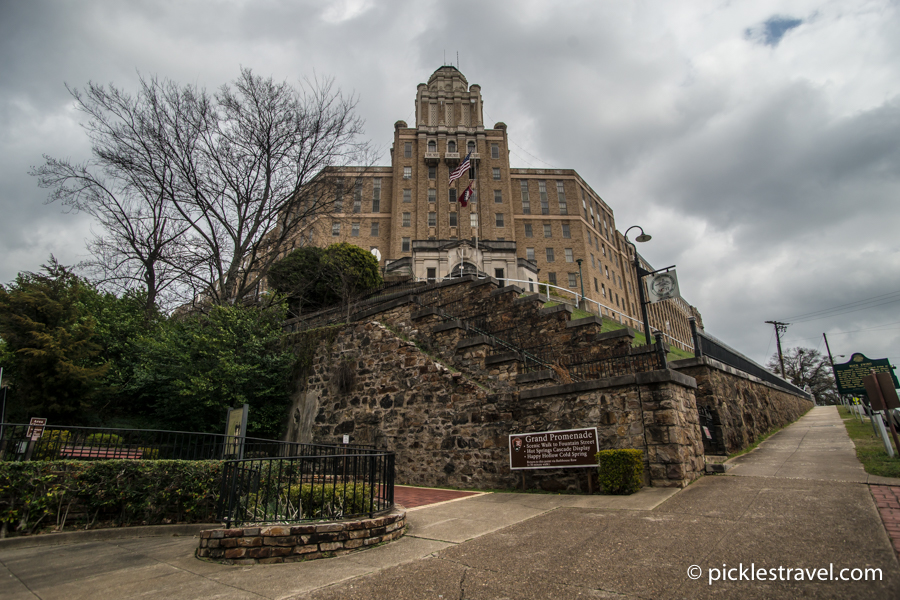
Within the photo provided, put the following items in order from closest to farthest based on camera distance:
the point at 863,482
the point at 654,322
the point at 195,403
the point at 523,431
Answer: the point at 863,482 < the point at 523,431 < the point at 195,403 < the point at 654,322

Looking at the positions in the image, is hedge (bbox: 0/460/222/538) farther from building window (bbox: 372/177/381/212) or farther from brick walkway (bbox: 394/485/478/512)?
building window (bbox: 372/177/381/212)

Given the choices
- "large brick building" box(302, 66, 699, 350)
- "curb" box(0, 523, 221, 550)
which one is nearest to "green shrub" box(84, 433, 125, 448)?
"curb" box(0, 523, 221, 550)

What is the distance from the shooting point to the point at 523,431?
8.98 meters

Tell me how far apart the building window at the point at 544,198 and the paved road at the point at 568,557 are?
51.6 meters

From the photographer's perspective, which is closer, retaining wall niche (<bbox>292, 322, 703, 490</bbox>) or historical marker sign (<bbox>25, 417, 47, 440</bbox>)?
historical marker sign (<bbox>25, 417, 47, 440</bbox>)

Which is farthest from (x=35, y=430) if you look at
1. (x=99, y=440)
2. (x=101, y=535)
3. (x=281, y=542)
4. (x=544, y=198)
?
(x=544, y=198)

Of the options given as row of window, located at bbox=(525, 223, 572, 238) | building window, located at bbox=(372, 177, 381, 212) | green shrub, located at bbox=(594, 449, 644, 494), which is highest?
building window, located at bbox=(372, 177, 381, 212)

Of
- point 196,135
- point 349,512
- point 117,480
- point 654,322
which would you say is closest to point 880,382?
point 349,512

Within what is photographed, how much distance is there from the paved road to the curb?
0.20 metres

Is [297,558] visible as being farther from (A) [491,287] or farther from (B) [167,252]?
(B) [167,252]

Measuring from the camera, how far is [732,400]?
12.2 m

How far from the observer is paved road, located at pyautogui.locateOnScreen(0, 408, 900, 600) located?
11.7ft

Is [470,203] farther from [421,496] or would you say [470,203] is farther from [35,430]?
[35,430]

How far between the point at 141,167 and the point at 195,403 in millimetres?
10020
